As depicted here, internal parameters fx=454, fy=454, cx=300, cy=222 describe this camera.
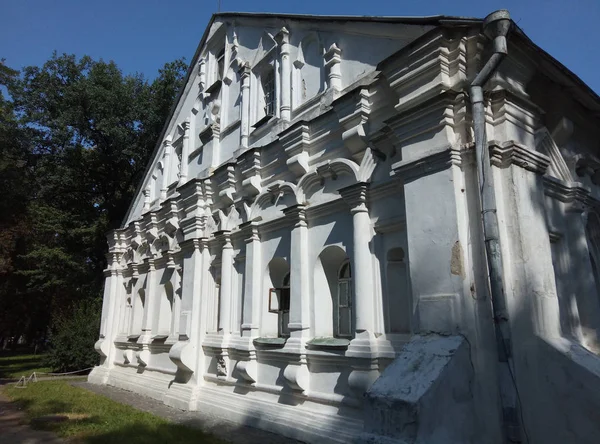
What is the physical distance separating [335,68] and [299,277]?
3.77m

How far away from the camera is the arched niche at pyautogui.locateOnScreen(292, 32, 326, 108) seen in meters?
8.73

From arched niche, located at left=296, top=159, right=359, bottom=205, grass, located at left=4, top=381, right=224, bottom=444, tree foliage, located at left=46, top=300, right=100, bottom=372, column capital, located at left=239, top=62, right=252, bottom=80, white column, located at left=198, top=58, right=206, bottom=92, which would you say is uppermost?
white column, located at left=198, top=58, right=206, bottom=92

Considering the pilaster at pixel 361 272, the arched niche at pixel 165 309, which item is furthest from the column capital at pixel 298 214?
the arched niche at pixel 165 309

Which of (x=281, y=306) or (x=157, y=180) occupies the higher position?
(x=157, y=180)

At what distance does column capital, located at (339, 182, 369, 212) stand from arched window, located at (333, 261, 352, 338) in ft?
3.85

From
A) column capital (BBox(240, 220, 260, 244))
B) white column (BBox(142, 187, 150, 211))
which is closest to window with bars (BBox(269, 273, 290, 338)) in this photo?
column capital (BBox(240, 220, 260, 244))

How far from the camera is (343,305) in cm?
757

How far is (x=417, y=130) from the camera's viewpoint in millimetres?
5957

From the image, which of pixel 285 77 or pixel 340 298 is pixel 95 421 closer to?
pixel 340 298

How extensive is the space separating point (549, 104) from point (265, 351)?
6198 millimetres

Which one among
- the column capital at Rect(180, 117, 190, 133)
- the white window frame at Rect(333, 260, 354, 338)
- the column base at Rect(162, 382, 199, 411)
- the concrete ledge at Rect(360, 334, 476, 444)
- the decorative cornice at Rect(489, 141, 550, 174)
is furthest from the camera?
the column capital at Rect(180, 117, 190, 133)

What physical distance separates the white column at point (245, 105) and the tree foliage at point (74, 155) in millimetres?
12280

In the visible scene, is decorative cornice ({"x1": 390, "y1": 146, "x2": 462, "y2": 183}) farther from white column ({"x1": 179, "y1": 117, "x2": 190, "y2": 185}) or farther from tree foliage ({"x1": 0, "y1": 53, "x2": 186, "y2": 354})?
tree foliage ({"x1": 0, "y1": 53, "x2": 186, "y2": 354})

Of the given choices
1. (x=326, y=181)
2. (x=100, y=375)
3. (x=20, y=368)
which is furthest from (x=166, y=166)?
(x=20, y=368)
